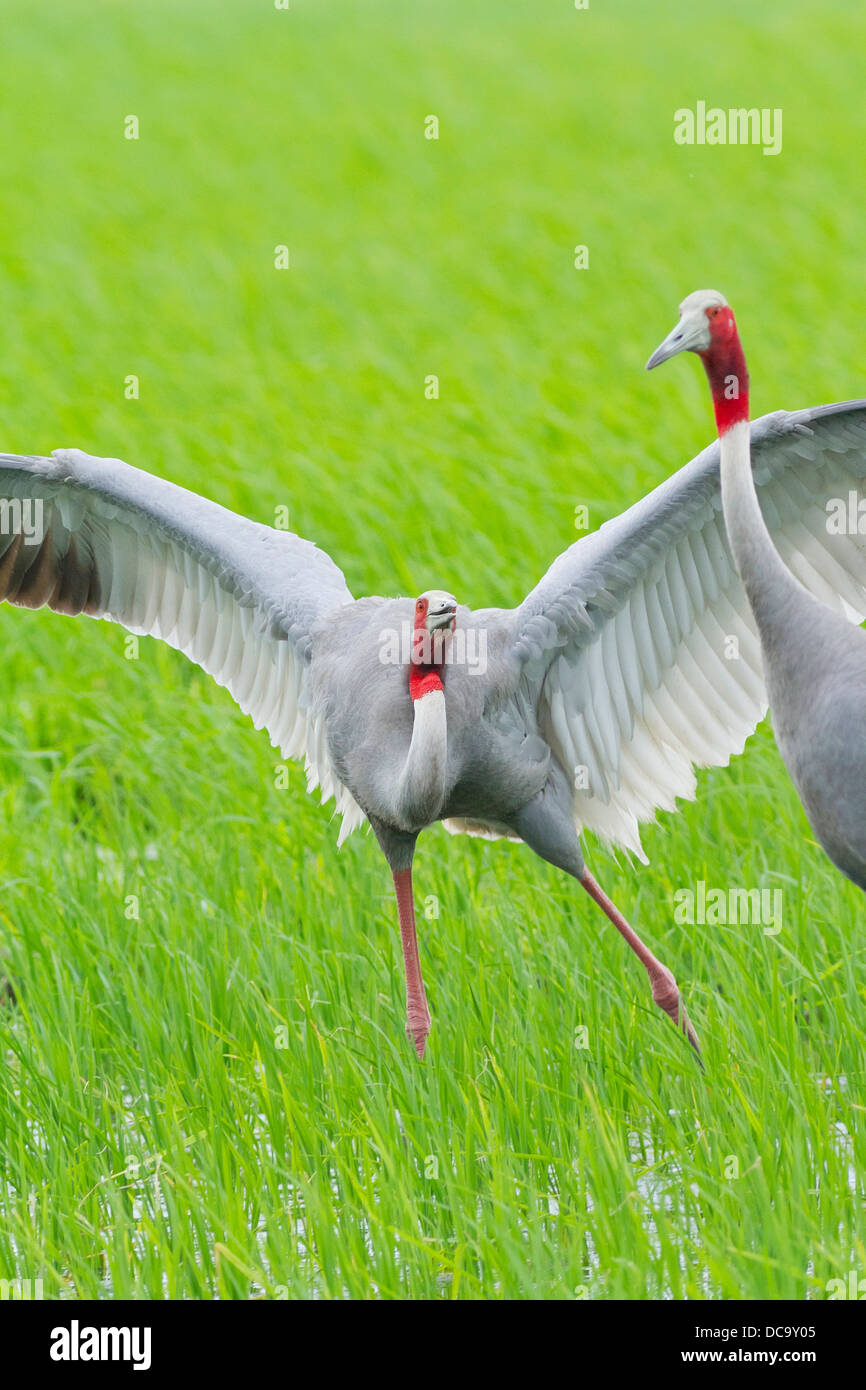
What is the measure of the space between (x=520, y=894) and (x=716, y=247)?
7.79 meters

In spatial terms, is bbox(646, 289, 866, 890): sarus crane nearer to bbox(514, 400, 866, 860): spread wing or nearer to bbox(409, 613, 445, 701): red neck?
bbox(514, 400, 866, 860): spread wing

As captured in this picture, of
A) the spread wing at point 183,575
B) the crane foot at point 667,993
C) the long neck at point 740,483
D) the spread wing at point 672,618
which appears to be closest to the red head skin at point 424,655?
the spread wing at point 672,618

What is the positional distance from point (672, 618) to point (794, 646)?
90 centimetres

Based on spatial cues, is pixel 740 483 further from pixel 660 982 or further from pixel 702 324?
pixel 660 982

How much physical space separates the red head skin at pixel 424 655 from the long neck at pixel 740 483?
0.77m

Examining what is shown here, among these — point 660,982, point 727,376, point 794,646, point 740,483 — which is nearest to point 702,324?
point 727,376

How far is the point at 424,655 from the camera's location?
167 inches

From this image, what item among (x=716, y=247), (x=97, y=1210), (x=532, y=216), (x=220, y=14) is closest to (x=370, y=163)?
(x=532, y=216)

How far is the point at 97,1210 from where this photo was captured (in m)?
3.96

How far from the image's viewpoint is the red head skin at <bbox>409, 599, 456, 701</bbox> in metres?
4.23

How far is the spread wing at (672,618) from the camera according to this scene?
426 cm

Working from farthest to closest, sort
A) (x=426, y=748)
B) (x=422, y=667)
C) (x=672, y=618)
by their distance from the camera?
(x=672, y=618) < (x=422, y=667) < (x=426, y=748)

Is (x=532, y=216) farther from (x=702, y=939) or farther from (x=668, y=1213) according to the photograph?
(x=668, y=1213)

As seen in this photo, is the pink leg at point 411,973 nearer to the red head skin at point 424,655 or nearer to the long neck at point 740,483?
the red head skin at point 424,655
